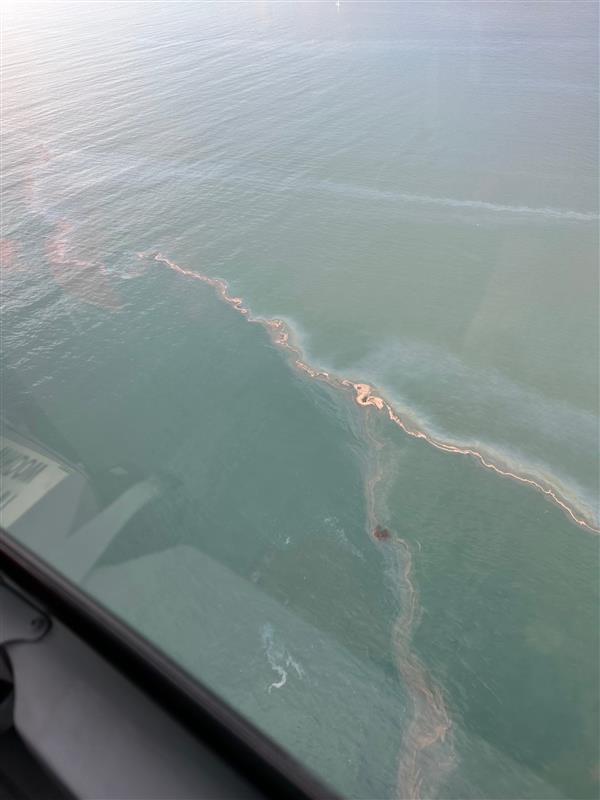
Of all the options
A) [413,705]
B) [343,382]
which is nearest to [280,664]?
[413,705]

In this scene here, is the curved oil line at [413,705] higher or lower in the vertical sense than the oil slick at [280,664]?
lower

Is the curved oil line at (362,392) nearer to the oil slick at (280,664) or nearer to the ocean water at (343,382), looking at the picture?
the ocean water at (343,382)

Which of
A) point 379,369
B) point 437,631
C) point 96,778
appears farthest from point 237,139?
point 96,778

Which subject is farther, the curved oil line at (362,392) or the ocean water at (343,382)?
the curved oil line at (362,392)

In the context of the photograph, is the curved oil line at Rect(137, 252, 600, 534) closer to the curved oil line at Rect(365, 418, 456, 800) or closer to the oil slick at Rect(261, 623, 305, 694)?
the curved oil line at Rect(365, 418, 456, 800)

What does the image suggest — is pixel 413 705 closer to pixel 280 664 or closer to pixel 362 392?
pixel 280 664

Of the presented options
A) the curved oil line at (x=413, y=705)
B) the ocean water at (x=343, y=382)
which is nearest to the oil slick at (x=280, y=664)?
the ocean water at (x=343, y=382)
